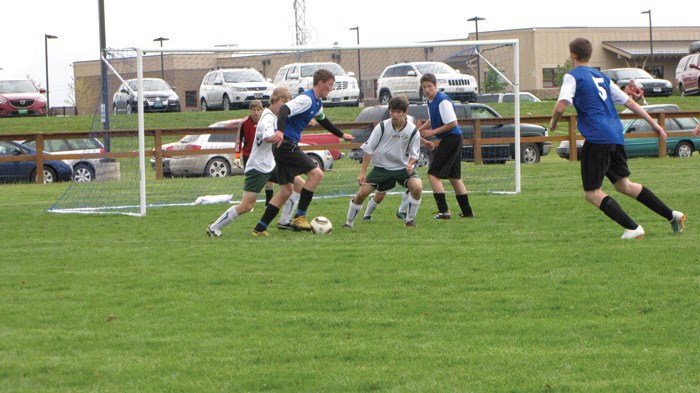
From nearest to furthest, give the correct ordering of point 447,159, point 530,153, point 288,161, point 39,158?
1. point 288,161
2. point 447,159
3. point 39,158
4. point 530,153

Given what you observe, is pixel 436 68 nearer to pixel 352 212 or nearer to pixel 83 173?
pixel 83 173

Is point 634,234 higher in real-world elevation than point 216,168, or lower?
lower

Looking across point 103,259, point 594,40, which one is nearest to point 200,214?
point 103,259

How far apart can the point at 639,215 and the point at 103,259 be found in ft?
21.4

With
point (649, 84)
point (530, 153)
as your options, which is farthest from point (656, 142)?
point (649, 84)

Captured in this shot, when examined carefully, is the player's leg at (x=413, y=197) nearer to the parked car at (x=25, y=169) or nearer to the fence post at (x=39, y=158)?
the fence post at (x=39, y=158)

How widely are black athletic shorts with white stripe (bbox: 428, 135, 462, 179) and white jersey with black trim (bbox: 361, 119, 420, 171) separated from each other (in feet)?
3.59

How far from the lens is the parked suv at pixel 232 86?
65.7 feet

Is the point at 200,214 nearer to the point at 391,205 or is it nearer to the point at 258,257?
the point at 391,205

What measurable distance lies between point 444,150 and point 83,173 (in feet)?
29.7

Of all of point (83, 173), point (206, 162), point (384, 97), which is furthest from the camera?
point (206, 162)

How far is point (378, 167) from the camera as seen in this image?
13125mm

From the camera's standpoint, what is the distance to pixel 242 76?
2067cm

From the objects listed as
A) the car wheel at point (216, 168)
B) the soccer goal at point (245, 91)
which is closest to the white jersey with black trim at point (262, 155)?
the soccer goal at point (245, 91)
